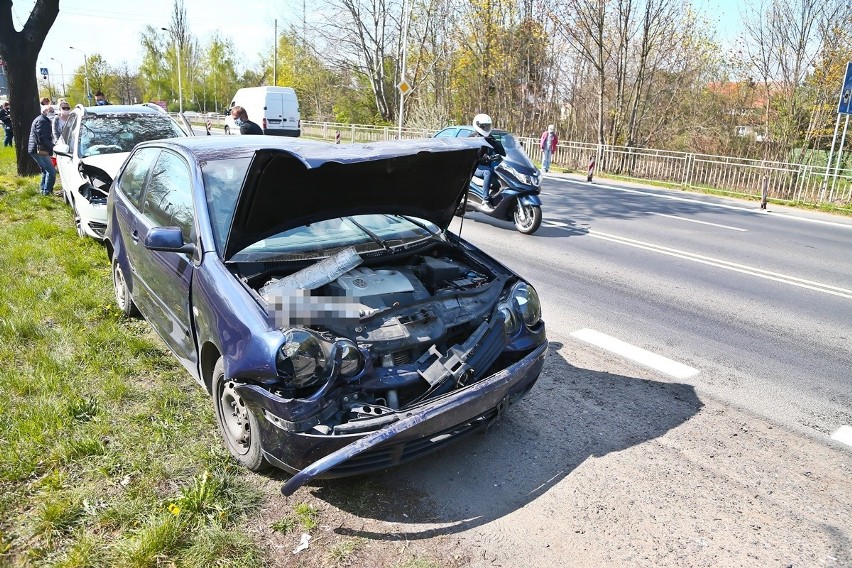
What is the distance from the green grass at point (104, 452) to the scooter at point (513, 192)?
22.9 feet

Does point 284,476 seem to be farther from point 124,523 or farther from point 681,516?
point 681,516

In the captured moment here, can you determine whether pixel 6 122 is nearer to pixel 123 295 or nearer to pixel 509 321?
pixel 123 295

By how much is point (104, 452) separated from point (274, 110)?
1003 inches

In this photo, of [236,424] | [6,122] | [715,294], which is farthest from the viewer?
[6,122]

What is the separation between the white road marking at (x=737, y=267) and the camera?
7.89m

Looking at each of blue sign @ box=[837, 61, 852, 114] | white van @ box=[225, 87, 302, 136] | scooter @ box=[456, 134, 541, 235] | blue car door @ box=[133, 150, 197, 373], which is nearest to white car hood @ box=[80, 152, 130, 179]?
blue car door @ box=[133, 150, 197, 373]

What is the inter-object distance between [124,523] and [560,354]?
3562 millimetres

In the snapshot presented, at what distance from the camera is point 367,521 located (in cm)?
309

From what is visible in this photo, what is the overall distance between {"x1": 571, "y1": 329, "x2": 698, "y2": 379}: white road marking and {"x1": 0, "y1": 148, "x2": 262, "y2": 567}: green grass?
339cm

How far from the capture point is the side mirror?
11.8 ft

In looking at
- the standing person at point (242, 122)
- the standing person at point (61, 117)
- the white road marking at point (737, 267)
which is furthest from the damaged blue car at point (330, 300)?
the standing person at point (61, 117)

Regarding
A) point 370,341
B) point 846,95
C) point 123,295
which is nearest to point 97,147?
point 123,295

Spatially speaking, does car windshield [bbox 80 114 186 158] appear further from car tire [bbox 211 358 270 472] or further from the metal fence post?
the metal fence post

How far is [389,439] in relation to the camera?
2.87m
